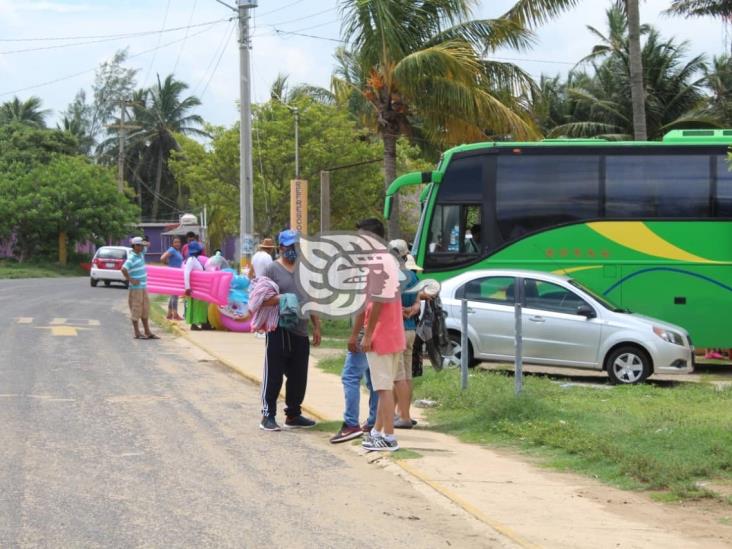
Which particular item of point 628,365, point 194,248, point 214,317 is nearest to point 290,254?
point 628,365

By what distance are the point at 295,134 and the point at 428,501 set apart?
38.3m

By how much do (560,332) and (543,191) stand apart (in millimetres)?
4021

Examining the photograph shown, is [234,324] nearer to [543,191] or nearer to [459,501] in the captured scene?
[543,191]

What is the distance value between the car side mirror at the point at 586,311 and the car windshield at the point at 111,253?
28.8 m

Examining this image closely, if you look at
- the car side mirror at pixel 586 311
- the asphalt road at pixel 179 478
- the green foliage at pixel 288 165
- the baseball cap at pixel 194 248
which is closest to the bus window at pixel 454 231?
the car side mirror at pixel 586 311

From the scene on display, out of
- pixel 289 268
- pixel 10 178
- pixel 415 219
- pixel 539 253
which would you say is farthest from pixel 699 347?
pixel 10 178

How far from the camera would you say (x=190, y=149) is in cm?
4962

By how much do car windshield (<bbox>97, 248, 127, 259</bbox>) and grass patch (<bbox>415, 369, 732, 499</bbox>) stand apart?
95.6ft

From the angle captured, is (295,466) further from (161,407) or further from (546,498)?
(161,407)

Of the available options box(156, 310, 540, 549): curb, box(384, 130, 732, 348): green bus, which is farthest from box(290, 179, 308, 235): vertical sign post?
box(156, 310, 540, 549): curb

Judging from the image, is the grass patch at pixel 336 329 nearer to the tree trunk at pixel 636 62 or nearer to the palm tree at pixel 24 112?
the tree trunk at pixel 636 62

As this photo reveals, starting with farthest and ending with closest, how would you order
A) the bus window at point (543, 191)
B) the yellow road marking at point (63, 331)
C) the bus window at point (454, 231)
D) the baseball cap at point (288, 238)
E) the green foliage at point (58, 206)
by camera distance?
the green foliage at point (58, 206) < the yellow road marking at point (63, 331) < the bus window at point (454, 231) < the bus window at point (543, 191) < the baseball cap at point (288, 238)

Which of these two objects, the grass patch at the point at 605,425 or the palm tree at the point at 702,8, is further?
the palm tree at the point at 702,8

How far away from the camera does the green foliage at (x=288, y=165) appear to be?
4672 centimetres
